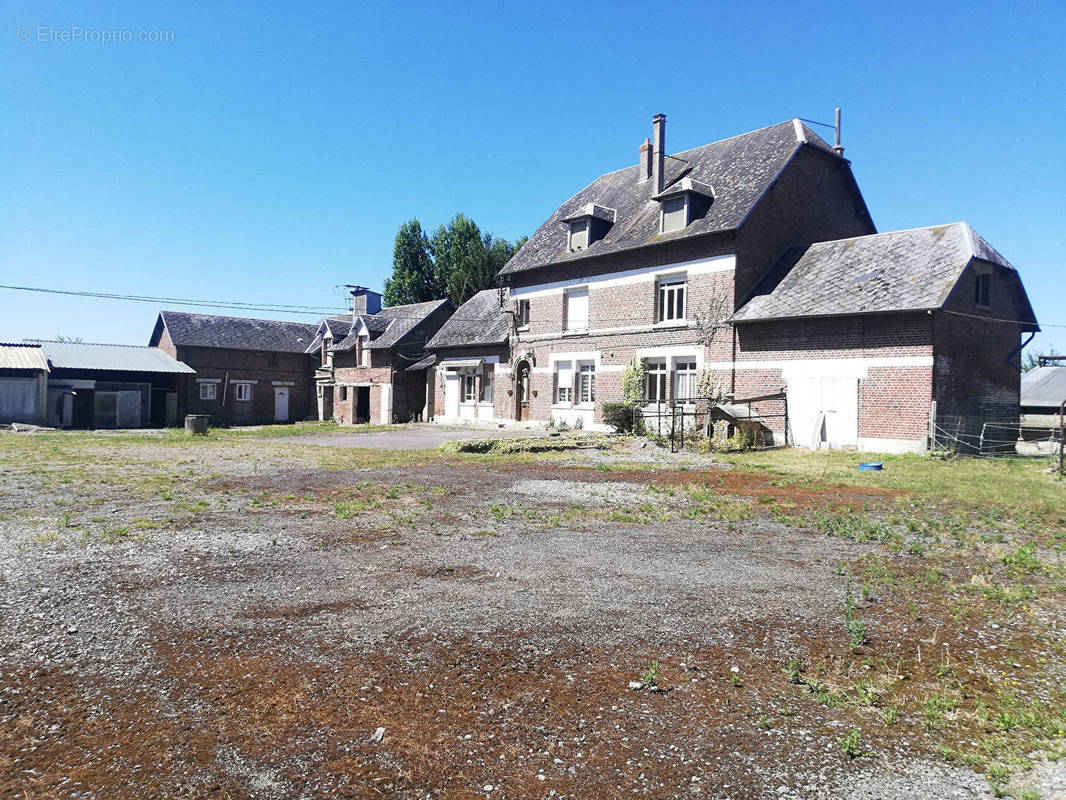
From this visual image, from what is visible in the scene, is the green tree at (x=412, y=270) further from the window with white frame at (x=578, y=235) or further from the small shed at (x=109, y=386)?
the window with white frame at (x=578, y=235)

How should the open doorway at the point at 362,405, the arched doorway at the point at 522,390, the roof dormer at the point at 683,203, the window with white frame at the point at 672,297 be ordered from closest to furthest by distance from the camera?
1. the roof dormer at the point at 683,203
2. the window with white frame at the point at 672,297
3. the arched doorway at the point at 522,390
4. the open doorway at the point at 362,405

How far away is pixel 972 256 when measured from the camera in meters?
17.1

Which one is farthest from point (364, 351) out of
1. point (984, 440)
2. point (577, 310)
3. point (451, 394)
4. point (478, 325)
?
point (984, 440)

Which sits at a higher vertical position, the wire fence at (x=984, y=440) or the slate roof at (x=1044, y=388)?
the slate roof at (x=1044, y=388)

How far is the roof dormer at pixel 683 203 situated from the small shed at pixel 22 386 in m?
30.2

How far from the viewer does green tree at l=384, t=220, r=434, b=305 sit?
54.5 meters

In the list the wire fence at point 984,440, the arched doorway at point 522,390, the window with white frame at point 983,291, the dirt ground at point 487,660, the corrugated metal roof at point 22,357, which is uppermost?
the window with white frame at point 983,291

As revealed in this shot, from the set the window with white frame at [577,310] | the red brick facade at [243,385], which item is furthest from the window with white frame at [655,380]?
the red brick facade at [243,385]

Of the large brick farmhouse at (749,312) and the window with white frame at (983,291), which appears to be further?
the window with white frame at (983,291)

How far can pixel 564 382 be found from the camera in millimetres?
26969

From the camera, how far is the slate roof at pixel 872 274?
1711 cm

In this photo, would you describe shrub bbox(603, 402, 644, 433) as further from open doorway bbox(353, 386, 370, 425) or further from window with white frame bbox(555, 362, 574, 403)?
open doorway bbox(353, 386, 370, 425)

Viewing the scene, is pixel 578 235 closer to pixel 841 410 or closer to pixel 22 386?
pixel 841 410

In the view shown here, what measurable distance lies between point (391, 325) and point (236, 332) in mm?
11772
